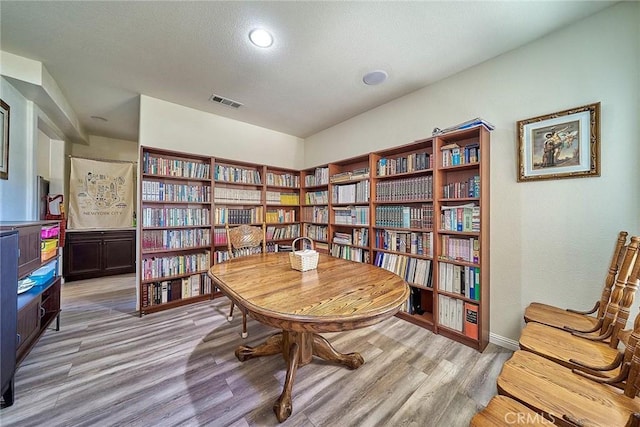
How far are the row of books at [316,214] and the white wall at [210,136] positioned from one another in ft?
2.98

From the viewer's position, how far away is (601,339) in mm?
1219

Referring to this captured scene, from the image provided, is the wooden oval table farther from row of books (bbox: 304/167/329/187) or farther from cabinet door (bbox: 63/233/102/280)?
cabinet door (bbox: 63/233/102/280)

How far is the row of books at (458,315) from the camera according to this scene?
6.47 feet

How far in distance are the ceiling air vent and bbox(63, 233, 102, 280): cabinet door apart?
3340 mm

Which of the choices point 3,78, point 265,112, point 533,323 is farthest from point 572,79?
point 3,78

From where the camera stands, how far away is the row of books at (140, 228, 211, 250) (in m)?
2.69

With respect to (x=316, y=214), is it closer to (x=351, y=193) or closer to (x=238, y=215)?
(x=351, y=193)

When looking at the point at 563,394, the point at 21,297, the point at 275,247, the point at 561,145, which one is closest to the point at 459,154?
the point at 561,145

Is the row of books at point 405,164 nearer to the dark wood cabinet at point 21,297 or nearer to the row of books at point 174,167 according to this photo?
the row of books at point 174,167

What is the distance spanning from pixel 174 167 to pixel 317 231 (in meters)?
2.21

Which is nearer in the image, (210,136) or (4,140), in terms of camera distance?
(4,140)

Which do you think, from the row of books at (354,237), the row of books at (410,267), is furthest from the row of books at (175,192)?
the row of books at (410,267)

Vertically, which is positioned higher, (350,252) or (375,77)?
(375,77)

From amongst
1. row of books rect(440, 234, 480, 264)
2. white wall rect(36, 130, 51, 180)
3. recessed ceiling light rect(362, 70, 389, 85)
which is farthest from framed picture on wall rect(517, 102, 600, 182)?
white wall rect(36, 130, 51, 180)
